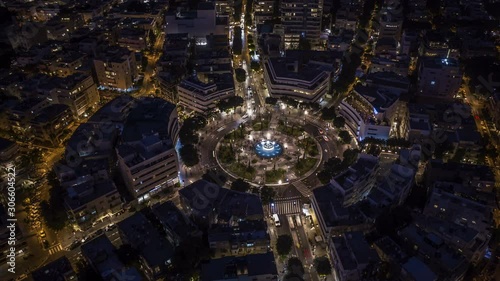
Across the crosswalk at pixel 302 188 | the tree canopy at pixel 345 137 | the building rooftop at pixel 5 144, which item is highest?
the building rooftop at pixel 5 144

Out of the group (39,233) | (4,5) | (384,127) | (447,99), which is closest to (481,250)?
(384,127)

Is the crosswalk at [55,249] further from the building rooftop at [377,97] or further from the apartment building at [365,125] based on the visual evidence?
the building rooftop at [377,97]

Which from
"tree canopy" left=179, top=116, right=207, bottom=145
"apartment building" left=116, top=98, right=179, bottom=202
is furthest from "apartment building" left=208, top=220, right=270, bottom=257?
"tree canopy" left=179, top=116, right=207, bottom=145

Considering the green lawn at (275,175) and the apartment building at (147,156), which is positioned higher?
the apartment building at (147,156)

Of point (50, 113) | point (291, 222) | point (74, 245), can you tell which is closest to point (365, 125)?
point (291, 222)

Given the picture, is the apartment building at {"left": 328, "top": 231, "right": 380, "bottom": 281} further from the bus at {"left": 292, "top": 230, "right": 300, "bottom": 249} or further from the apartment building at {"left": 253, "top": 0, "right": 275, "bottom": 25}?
the apartment building at {"left": 253, "top": 0, "right": 275, "bottom": 25}

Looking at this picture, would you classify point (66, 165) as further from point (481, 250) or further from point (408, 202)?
point (481, 250)

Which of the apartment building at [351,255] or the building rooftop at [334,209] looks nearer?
the apartment building at [351,255]

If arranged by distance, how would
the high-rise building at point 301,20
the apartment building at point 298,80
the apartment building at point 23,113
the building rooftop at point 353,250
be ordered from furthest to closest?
the high-rise building at point 301,20 → the apartment building at point 298,80 → the apartment building at point 23,113 → the building rooftop at point 353,250

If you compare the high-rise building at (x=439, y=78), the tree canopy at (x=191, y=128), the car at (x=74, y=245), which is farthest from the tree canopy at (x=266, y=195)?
the high-rise building at (x=439, y=78)
